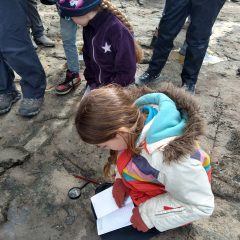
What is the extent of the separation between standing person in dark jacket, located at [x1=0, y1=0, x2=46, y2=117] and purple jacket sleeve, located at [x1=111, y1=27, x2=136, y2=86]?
2.44 ft

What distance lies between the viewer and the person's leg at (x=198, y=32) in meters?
2.63

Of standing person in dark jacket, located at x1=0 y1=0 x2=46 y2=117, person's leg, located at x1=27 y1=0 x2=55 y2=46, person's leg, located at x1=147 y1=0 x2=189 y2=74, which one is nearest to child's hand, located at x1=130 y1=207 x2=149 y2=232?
standing person in dark jacket, located at x1=0 y1=0 x2=46 y2=117

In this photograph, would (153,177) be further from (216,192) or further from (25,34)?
(25,34)

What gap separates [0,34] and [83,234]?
1.56 meters

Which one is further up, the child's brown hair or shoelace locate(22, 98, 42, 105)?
the child's brown hair

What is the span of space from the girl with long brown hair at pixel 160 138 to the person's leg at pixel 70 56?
156 cm

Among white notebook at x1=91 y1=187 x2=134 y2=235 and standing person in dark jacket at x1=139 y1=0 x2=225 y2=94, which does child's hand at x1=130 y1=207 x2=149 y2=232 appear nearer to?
white notebook at x1=91 y1=187 x2=134 y2=235

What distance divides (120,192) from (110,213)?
0.14m

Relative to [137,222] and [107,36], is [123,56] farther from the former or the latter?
[137,222]

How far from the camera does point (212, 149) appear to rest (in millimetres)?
2504

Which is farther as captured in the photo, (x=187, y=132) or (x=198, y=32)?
(x=198, y=32)

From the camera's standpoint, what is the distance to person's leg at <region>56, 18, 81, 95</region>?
113 inches

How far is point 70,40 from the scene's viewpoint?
115 inches

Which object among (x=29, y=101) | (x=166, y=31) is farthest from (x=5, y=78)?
(x=166, y=31)
